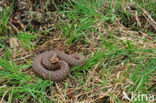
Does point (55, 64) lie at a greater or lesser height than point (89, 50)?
lesser

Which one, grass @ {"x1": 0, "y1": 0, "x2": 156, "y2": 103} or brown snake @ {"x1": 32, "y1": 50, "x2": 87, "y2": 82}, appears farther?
brown snake @ {"x1": 32, "y1": 50, "x2": 87, "y2": 82}

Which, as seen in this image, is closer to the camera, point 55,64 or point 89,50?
point 55,64

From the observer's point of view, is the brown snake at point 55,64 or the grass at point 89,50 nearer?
the grass at point 89,50

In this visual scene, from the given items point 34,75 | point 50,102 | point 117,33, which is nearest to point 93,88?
point 50,102

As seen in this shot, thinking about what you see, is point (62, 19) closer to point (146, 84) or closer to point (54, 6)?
point (54, 6)
